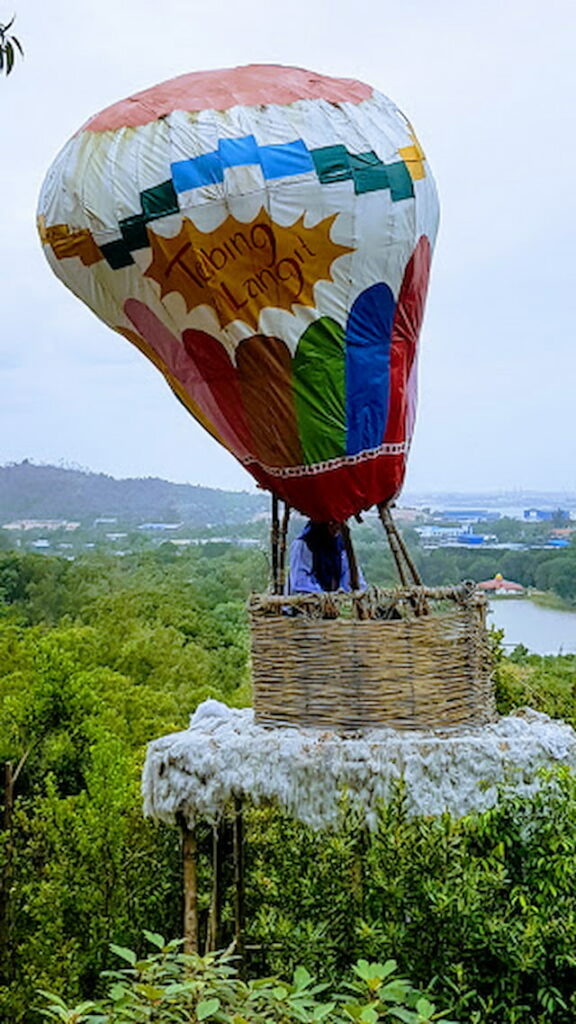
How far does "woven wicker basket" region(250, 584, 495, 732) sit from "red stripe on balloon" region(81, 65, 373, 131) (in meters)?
1.26

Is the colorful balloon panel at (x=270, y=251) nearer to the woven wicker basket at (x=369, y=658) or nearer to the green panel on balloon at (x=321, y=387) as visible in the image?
the green panel on balloon at (x=321, y=387)

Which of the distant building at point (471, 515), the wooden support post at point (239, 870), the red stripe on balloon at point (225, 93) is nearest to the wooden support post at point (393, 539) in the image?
the wooden support post at point (239, 870)

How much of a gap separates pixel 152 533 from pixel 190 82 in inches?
767

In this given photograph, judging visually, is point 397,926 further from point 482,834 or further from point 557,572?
point 557,572

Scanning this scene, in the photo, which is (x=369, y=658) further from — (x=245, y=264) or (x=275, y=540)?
(x=245, y=264)

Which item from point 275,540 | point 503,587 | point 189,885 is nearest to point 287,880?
point 189,885

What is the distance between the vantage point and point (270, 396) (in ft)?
10.0

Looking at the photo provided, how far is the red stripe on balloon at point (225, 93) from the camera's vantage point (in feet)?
9.80

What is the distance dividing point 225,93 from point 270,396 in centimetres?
77

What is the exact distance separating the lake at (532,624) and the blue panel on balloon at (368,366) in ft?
1.91

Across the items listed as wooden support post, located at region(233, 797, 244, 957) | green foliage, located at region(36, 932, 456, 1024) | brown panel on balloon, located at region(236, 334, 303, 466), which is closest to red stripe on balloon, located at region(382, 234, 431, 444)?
brown panel on balloon, located at region(236, 334, 303, 466)

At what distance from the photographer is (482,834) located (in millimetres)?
2428

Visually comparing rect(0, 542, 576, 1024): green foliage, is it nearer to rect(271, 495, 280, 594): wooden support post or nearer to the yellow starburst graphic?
rect(271, 495, 280, 594): wooden support post

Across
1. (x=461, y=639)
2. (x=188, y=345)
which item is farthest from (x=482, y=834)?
(x=188, y=345)
